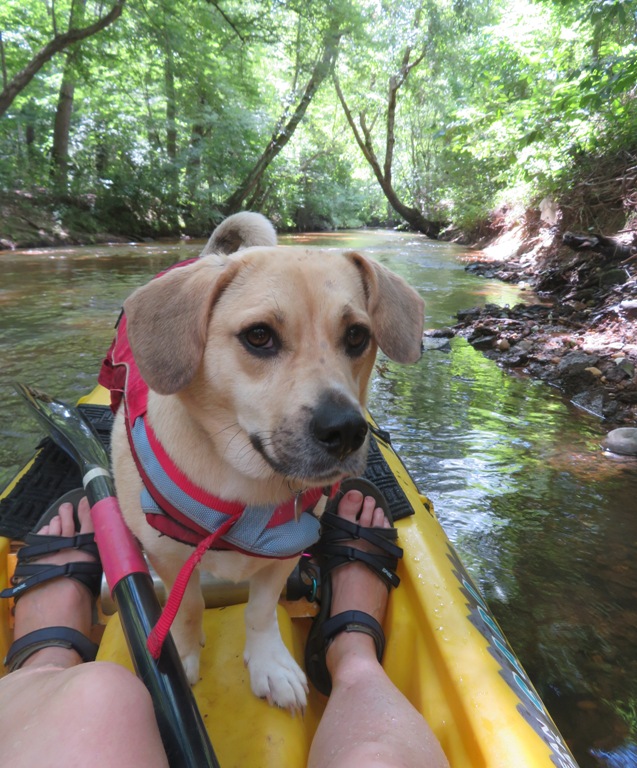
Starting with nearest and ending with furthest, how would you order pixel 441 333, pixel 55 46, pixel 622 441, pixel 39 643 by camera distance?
pixel 39 643 → pixel 622 441 → pixel 441 333 → pixel 55 46

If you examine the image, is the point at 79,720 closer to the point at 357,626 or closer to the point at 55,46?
the point at 357,626

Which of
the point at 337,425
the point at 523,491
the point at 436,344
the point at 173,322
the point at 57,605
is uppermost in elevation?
the point at 173,322

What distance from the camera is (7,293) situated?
327 inches

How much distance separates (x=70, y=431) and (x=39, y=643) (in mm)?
952

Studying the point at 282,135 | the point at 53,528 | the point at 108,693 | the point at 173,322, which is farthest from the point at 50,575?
the point at 282,135

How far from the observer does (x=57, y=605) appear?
1.87 m

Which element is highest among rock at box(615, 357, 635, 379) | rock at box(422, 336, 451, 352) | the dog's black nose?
the dog's black nose

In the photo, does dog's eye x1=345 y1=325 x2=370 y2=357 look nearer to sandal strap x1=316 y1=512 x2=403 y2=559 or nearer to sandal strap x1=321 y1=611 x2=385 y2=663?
sandal strap x1=316 y1=512 x2=403 y2=559

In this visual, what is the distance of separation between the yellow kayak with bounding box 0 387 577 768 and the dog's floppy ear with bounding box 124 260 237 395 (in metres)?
0.94

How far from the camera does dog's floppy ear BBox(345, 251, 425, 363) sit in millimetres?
1860

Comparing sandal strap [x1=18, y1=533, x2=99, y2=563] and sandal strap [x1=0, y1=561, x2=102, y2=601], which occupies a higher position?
sandal strap [x1=18, y1=533, x2=99, y2=563]

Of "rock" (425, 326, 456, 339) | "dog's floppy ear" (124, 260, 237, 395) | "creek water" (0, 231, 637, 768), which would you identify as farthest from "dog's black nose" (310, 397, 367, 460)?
"rock" (425, 326, 456, 339)

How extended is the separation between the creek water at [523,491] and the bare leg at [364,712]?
2.45 ft

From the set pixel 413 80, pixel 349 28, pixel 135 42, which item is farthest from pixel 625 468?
pixel 413 80
